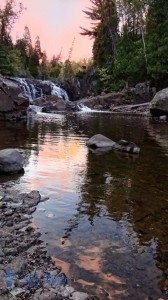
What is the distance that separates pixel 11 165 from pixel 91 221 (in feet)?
11.2

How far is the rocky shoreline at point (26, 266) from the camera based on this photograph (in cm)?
360

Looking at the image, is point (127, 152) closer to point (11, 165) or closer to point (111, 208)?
point (11, 165)

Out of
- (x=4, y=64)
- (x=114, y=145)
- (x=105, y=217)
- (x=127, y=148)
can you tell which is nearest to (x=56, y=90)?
(x=4, y=64)

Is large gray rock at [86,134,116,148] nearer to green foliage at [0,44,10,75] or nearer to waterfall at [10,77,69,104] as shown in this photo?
waterfall at [10,77,69,104]

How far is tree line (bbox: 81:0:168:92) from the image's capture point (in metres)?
42.9

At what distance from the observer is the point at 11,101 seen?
22.7m

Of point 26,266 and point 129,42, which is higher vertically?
point 129,42

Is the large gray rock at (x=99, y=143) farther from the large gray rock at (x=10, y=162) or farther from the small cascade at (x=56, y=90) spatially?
the small cascade at (x=56, y=90)

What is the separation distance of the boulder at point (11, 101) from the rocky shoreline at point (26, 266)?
1739 centimetres

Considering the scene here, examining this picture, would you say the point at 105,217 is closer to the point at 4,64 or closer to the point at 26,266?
the point at 26,266

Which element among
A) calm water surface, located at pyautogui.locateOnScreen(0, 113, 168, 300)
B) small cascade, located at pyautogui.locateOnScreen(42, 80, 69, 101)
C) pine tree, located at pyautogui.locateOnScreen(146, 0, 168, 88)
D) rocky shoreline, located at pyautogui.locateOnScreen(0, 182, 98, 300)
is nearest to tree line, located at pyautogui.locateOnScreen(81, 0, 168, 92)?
pine tree, located at pyautogui.locateOnScreen(146, 0, 168, 88)

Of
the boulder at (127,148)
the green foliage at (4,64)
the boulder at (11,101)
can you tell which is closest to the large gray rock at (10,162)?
the boulder at (127,148)

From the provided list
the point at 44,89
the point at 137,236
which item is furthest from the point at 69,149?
the point at 44,89

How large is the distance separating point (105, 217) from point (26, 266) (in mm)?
2111
